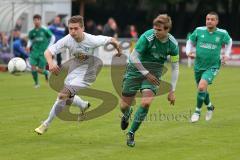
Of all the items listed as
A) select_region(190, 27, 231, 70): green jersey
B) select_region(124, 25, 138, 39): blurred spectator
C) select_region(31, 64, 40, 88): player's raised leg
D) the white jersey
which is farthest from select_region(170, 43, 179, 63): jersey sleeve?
select_region(124, 25, 138, 39): blurred spectator

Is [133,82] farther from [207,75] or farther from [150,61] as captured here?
[207,75]

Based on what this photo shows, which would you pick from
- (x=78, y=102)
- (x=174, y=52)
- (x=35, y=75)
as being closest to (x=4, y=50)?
(x=35, y=75)

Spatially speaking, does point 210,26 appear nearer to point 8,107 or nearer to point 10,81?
point 8,107

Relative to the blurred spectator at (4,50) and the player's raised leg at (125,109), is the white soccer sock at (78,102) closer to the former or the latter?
the player's raised leg at (125,109)

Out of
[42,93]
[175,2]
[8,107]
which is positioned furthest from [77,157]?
[175,2]

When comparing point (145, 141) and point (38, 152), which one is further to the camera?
point (145, 141)

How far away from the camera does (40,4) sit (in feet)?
108

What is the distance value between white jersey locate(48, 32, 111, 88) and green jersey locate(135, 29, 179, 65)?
1000 mm

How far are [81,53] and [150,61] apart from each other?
4.46ft

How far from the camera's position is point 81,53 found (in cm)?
1173

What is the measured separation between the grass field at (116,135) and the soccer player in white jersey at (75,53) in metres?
0.53

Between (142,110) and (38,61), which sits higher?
(142,110)

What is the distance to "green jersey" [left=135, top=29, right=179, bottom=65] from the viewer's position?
10.7 meters

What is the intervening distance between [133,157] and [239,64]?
26.6 m
